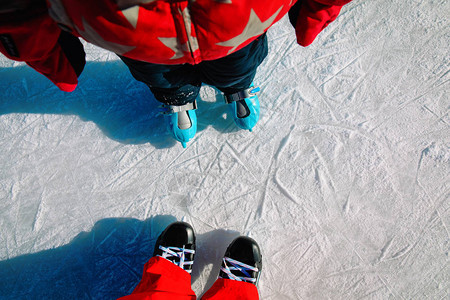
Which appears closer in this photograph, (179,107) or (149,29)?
(149,29)

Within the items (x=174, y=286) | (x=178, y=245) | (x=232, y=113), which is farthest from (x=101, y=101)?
(x=174, y=286)

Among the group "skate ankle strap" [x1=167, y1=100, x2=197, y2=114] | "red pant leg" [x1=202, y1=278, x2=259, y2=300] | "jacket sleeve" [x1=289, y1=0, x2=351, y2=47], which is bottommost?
"red pant leg" [x1=202, y1=278, x2=259, y2=300]

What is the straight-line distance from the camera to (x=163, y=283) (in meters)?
0.79

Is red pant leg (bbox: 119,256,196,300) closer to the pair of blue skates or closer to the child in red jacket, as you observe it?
the pair of blue skates

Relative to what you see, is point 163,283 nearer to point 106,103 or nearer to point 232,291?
point 232,291

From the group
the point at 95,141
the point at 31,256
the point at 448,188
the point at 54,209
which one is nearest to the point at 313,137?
Answer: the point at 448,188

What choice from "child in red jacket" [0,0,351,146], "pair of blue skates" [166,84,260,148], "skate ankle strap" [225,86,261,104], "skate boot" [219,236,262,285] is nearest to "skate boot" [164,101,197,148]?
"pair of blue skates" [166,84,260,148]

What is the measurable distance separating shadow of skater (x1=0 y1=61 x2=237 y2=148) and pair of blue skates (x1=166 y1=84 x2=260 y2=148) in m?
0.07

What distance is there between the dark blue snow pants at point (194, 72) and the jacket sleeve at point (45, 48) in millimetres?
122

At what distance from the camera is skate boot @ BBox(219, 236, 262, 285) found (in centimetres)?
89

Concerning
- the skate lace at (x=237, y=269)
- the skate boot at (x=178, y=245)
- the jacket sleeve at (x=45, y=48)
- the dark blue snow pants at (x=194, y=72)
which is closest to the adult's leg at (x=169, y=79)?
the dark blue snow pants at (x=194, y=72)

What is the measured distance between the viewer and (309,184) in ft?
3.23

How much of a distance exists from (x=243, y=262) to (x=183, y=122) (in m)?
0.49

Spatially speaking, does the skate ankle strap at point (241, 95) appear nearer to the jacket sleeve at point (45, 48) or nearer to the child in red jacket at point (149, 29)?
the child in red jacket at point (149, 29)
